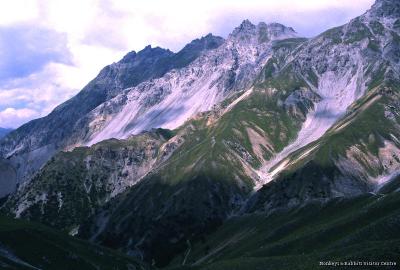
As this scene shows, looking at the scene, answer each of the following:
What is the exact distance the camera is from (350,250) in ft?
389

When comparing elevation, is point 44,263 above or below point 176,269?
above

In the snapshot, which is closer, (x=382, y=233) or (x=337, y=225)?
(x=382, y=233)

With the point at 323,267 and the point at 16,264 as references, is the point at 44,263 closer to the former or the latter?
the point at 16,264

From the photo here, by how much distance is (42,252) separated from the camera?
15550cm

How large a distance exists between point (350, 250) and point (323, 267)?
1955cm

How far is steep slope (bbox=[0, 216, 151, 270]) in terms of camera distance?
5763 inches

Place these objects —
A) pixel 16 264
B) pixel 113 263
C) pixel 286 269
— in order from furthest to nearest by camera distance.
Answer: pixel 113 263 → pixel 16 264 → pixel 286 269

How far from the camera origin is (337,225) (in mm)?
186375

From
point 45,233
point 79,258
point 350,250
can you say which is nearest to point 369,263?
point 350,250

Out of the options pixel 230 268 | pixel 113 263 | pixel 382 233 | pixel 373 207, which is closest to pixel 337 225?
pixel 373 207

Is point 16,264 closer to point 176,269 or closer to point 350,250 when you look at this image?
point 176,269

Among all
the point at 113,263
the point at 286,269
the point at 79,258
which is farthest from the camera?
the point at 113,263

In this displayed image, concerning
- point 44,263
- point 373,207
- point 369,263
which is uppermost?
point 44,263

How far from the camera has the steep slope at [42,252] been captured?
146375 mm
